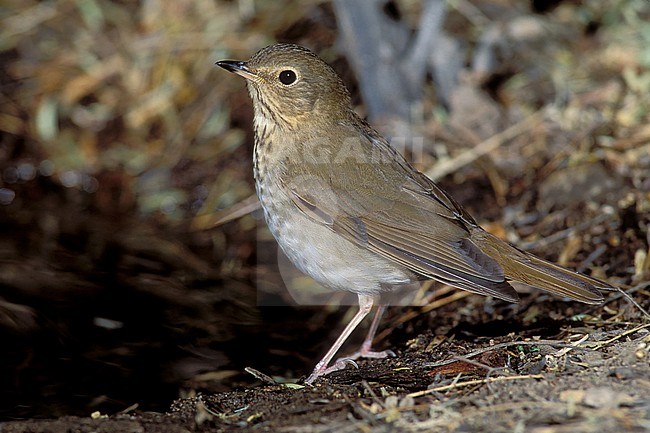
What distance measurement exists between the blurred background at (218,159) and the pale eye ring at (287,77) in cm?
131

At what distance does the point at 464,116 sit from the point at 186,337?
2887 mm

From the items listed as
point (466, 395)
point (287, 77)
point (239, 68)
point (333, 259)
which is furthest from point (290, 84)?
point (466, 395)

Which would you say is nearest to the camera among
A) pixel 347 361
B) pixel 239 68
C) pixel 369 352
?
pixel 347 361

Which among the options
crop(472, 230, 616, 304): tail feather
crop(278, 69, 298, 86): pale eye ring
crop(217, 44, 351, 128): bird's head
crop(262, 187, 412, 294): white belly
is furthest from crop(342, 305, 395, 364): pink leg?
crop(278, 69, 298, 86): pale eye ring

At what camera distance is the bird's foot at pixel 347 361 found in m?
3.84

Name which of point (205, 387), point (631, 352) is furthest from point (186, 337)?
point (631, 352)

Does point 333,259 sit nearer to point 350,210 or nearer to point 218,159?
point 350,210

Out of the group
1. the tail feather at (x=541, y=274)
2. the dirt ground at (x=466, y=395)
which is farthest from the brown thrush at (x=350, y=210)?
the dirt ground at (x=466, y=395)

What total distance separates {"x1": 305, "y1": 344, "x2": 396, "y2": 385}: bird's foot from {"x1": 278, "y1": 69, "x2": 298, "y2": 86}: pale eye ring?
1379 millimetres

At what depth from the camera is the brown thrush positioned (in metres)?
3.76

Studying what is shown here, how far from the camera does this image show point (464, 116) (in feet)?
20.7

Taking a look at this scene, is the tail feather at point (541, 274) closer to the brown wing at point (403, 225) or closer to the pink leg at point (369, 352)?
the brown wing at point (403, 225)

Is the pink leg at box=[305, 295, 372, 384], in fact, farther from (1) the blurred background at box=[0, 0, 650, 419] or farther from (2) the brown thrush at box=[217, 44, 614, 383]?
(1) the blurred background at box=[0, 0, 650, 419]

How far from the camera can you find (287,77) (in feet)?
14.3
